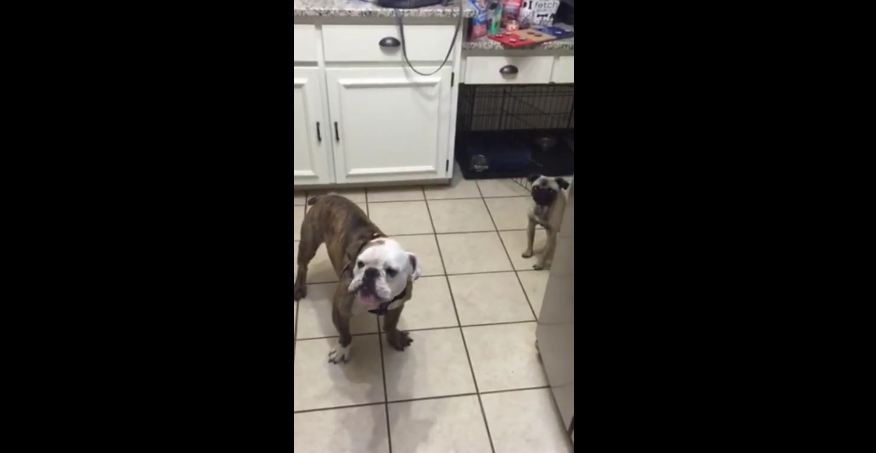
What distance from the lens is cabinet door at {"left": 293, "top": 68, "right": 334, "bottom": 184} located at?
2.14m

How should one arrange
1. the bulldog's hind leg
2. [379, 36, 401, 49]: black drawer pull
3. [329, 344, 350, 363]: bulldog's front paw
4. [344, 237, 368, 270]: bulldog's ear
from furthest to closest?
[379, 36, 401, 49]: black drawer pull < the bulldog's hind leg < [329, 344, 350, 363]: bulldog's front paw < [344, 237, 368, 270]: bulldog's ear

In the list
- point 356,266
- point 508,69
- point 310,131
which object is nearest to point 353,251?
point 356,266

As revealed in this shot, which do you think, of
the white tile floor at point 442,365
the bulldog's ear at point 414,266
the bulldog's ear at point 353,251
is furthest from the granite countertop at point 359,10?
the bulldog's ear at point 414,266

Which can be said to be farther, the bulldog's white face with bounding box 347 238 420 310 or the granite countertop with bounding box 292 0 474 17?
the granite countertop with bounding box 292 0 474 17

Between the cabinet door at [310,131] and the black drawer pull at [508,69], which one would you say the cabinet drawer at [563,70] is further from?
the cabinet door at [310,131]

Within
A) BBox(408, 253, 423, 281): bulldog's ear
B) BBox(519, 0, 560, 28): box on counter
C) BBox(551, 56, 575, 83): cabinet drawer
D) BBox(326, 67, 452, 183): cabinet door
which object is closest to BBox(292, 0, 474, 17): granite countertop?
BBox(326, 67, 452, 183): cabinet door

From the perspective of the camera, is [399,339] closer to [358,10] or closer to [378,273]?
[378,273]

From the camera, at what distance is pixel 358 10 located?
1.98 m

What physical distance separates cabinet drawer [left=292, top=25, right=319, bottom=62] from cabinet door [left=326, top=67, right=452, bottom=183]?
0.10 m

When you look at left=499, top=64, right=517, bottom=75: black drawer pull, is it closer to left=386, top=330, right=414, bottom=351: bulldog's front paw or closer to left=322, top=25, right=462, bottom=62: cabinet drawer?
left=322, top=25, right=462, bottom=62: cabinet drawer

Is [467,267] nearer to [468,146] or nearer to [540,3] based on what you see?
[468,146]

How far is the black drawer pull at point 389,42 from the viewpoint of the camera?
2.08 meters
